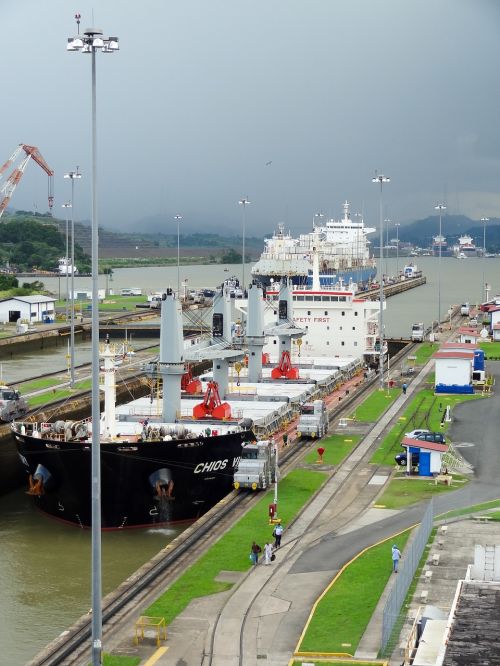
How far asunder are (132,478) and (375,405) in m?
23.6

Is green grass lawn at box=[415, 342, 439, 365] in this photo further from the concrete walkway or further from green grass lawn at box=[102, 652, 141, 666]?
green grass lawn at box=[102, 652, 141, 666]

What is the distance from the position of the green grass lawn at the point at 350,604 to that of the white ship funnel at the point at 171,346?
44.1ft

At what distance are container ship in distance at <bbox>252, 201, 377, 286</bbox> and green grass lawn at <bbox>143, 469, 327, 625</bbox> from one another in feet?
329

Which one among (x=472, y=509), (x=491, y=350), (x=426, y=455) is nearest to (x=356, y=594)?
(x=472, y=509)

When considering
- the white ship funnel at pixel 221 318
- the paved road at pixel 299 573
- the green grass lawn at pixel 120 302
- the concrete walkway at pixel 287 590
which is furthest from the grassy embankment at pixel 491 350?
the green grass lawn at pixel 120 302

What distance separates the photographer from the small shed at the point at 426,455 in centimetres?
4034

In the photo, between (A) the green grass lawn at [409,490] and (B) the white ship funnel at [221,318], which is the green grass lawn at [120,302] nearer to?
(B) the white ship funnel at [221,318]

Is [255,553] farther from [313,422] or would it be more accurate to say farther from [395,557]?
[313,422]

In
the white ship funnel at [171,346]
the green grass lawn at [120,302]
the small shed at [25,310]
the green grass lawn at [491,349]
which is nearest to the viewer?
the white ship funnel at [171,346]

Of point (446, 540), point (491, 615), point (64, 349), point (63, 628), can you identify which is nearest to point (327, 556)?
point (446, 540)

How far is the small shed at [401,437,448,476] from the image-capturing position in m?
40.3

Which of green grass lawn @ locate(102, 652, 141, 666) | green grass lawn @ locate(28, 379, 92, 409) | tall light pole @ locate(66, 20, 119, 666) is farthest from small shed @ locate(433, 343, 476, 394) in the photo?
tall light pole @ locate(66, 20, 119, 666)

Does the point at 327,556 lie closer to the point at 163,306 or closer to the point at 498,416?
the point at 163,306

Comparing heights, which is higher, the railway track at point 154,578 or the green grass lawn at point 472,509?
the green grass lawn at point 472,509
